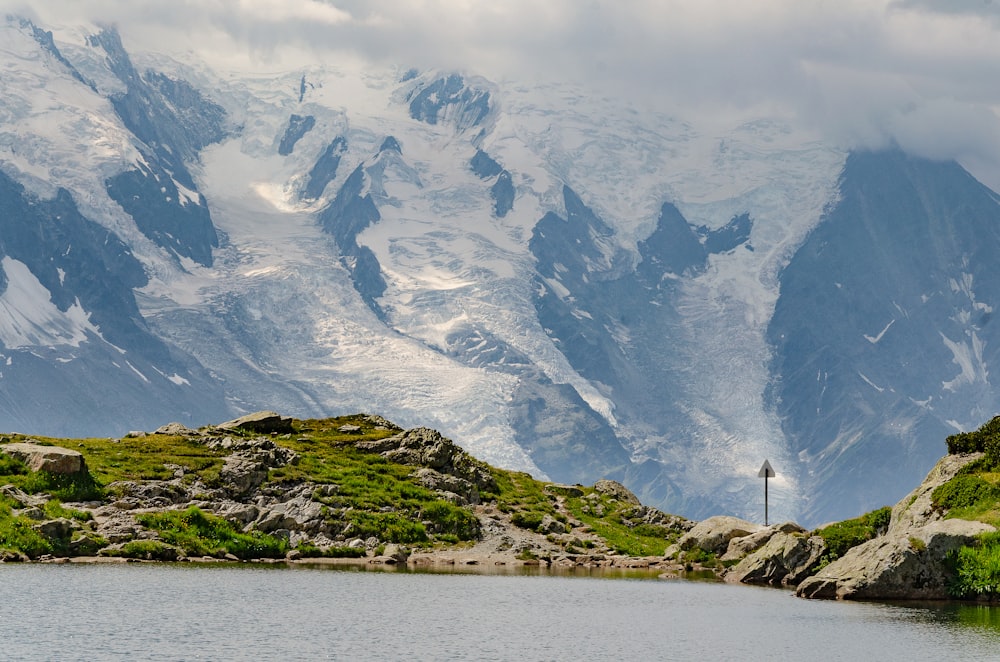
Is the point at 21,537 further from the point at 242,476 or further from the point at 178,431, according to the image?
the point at 178,431

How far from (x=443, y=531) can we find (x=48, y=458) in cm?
3130

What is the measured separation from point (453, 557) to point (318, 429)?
132 ft

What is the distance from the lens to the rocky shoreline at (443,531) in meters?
88.7

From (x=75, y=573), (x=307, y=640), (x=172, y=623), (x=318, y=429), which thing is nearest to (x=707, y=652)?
(x=307, y=640)

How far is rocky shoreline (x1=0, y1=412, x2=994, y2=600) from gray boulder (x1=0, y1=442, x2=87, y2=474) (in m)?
0.10

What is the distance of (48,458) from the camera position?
105938 millimetres

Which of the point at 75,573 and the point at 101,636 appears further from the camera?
the point at 75,573

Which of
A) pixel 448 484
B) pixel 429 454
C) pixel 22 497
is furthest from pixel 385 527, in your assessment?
pixel 22 497

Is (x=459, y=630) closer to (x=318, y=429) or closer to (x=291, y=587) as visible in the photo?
(x=291, y=587)

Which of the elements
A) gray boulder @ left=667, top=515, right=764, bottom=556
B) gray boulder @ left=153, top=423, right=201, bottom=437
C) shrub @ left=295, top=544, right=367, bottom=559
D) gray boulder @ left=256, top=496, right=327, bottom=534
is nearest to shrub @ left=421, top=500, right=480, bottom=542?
gray boulder @ left=256, top=496, right=327, bottom=534

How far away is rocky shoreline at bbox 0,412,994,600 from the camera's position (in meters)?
88.7

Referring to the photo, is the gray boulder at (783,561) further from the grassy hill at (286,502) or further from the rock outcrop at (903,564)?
the grassy hill at (286,502)

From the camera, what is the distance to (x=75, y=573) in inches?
3209

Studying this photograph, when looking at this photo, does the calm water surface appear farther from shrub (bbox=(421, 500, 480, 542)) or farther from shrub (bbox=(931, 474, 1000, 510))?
shrub (bbox=(421, 500, 480, 542))
